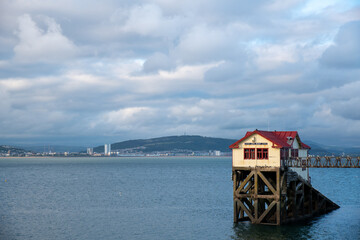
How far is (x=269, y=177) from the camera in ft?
179

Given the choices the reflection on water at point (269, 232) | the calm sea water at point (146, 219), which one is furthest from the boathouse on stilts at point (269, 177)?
the calm sea water at point (146, 219)

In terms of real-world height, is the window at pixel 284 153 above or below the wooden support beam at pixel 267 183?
above

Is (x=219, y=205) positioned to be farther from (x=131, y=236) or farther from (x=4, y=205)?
(x=4, y=205)

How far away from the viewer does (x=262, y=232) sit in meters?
49.3

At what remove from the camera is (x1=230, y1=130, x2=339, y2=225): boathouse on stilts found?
51594 mm

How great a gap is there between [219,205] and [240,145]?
74.2 feet

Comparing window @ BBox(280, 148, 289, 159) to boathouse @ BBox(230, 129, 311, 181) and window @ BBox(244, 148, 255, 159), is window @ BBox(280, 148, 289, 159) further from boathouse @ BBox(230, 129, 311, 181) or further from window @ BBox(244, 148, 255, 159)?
window @ BBox(244, 148, 255, 159)

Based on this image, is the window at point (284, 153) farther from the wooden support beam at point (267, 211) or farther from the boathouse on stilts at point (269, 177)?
the wooden support beam at point (267, 211)

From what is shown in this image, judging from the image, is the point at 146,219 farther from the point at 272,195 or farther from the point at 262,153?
the point at 262,153

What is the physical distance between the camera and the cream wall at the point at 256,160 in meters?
52.1

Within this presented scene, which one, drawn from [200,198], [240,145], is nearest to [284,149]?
[240,145]

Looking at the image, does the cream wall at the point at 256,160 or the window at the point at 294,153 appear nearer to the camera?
the cream wall at the point at 256,160

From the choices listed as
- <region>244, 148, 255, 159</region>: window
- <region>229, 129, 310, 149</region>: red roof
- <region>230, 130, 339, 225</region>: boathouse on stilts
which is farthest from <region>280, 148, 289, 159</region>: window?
<region>244, 148, 255, 159</region>: window

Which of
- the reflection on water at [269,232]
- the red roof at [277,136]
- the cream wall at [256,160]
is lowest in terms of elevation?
the reflection on water at [269,232]
